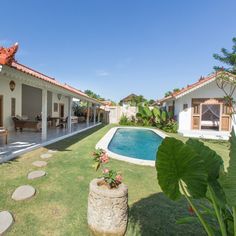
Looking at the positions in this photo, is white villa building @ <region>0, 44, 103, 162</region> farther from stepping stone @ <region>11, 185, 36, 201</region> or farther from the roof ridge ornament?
stepping stone @ <region>11, 185, 36, 201</region>

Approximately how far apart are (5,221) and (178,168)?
12.0 ft

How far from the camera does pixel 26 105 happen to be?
17578 millimetres

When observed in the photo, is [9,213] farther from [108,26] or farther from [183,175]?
[108,26]

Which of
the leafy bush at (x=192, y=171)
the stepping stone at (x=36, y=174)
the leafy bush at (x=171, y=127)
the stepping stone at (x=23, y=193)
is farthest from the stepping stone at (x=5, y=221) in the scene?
the leafy bush at (x=171, y=127)

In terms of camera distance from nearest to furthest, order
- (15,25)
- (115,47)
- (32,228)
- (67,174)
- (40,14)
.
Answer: (32,228) → (67,174) → (40,14) → (15,25) → (115,47)

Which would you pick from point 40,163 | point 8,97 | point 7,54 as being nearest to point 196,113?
point 40,163

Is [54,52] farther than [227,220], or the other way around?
[54,52]

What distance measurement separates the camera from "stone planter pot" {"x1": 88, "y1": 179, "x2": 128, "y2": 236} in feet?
11.2

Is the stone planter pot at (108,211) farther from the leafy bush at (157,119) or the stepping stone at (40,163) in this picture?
the leafy bush at (157,119)

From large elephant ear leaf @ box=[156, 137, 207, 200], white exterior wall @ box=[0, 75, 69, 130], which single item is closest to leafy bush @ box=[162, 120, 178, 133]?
white exterior wall @ box=[0, 75, 69, 130]

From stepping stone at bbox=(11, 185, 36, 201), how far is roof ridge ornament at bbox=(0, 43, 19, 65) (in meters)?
4.17

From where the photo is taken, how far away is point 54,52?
1052 inches

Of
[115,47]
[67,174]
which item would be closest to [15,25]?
[115,47]

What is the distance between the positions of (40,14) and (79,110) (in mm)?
16473
